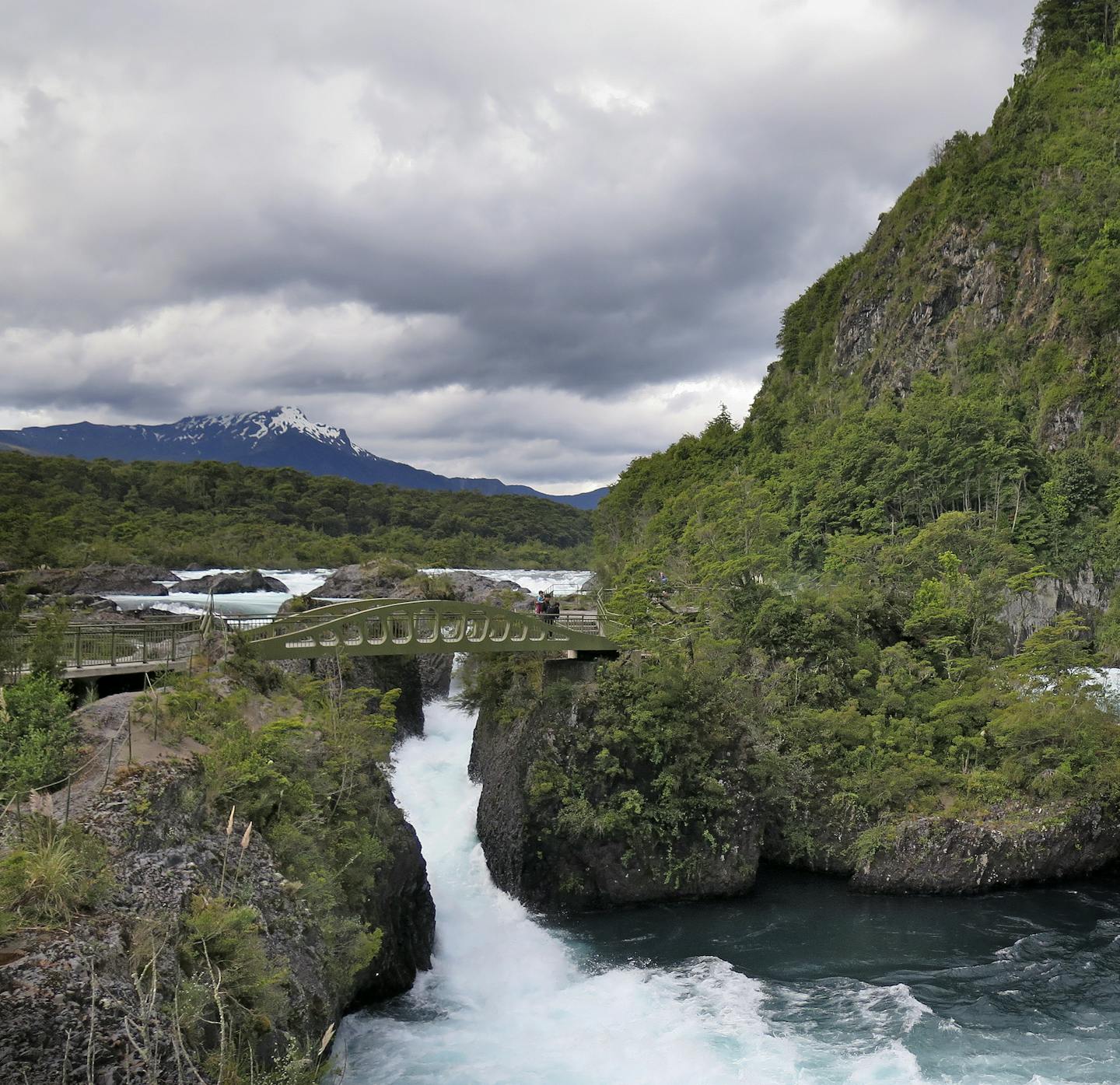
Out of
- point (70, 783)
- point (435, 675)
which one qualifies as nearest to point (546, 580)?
point (435, 675)

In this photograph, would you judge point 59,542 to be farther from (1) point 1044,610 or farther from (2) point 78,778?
(1) point 1044,610

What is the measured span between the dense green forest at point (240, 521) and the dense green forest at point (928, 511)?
1227 inches

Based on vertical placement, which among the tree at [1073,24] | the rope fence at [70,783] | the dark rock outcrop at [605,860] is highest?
the tree at [1073,24]

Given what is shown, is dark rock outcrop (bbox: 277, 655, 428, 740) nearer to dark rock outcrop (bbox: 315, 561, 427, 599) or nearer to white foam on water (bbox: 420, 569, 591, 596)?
dark rock outcrop (bbox: 315, 561, 427, 599)

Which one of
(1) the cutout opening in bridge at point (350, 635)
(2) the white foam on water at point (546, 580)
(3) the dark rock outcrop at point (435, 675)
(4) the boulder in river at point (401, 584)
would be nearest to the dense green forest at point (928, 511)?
(2) the white foam on water at point (546, 580)

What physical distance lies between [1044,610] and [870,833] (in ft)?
85.8

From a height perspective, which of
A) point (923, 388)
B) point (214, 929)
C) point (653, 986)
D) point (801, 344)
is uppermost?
point (801, 344)

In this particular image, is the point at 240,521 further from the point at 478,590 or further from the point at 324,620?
the point at 324,620

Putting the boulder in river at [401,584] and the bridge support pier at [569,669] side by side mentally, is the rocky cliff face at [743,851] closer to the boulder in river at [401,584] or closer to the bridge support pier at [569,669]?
the bridge support pier at [569,669]

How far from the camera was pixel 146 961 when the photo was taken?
8.55 m

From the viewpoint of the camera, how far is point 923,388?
59562mm

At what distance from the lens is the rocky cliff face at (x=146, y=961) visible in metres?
7.38

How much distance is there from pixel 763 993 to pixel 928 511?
121 feet

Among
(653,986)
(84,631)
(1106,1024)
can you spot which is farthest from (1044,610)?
(84,631)
